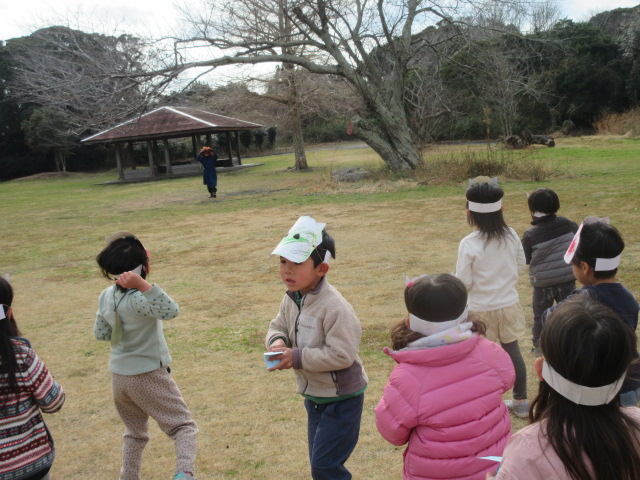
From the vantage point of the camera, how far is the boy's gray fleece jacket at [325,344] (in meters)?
2.43

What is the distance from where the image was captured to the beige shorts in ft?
11.1

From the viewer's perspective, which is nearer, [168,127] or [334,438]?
[334,438]

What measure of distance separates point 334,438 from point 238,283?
4705 mm

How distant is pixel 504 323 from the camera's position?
3387 millimetres

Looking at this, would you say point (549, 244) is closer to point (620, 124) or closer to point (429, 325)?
point (429, 325)

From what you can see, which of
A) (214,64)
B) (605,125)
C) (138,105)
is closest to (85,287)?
(138,105)

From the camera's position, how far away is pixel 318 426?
8.32ft

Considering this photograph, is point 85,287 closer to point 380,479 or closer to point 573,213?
point 380,479

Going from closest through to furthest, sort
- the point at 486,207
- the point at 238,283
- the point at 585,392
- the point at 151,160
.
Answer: the point at 585,392, the point at 486,207, the point at 238,283, the point at 151,160

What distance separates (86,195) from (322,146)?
24.0 meters

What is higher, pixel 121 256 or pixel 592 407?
pixel 121 256

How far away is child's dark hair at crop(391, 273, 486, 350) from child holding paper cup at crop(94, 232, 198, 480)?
1174 millimetres

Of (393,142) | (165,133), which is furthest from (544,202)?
(165,133)

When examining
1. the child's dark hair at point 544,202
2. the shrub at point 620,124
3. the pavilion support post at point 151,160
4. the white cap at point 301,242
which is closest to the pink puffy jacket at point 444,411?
the white cap at point 301,242
